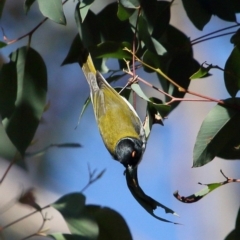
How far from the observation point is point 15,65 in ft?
3.70

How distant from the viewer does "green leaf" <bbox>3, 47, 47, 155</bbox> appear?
1.07m

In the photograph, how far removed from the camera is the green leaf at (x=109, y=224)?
1.23 metres

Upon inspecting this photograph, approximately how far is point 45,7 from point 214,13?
33cm

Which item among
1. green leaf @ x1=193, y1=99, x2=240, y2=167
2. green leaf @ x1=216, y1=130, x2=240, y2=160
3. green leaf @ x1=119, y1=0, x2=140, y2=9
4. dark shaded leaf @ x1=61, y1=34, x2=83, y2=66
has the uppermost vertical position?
green leaf @ x1=119, y1=0, x2=140, y2=9

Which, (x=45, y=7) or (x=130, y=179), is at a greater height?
(x=45, y=7)

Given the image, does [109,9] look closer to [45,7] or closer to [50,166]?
[45,7]

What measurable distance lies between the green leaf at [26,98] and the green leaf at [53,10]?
192mm

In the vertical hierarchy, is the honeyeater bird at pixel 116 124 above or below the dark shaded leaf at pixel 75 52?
below

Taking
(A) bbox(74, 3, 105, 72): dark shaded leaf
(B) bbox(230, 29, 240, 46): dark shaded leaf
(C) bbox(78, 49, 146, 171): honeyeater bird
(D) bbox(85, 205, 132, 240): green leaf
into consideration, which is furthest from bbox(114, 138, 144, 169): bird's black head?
(B) bbox(230, 29, 240, 46): dark shaded leaf

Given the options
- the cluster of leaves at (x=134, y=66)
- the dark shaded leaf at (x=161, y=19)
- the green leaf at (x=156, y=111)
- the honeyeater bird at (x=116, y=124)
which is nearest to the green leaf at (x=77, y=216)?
the cluster of leaves at (x=134, y=66)

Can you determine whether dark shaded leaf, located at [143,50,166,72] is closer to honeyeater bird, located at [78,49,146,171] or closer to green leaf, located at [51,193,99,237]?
honeyeater bird, located at [78,49,146,171]

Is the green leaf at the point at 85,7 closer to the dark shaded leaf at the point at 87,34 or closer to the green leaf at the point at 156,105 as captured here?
the dark shaded leaf at the point at 87,34

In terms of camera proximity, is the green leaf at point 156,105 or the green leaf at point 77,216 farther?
the green leaf at point 77,216

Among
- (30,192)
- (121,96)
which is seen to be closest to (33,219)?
(30,192)
